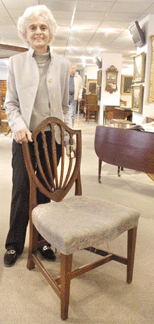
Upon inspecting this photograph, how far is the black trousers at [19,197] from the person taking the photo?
1751 mm

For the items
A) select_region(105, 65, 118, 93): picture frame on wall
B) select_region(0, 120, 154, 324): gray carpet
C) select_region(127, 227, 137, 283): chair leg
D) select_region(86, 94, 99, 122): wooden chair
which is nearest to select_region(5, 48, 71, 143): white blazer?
select_region(127, 227, 137, 283): chair leg

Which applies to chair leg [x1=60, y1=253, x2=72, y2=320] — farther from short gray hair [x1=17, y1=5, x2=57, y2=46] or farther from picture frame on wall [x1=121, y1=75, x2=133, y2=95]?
picture frame on wall [x1=121, y1=75, x2=133, y2=95]

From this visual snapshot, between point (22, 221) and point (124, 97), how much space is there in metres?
16.0

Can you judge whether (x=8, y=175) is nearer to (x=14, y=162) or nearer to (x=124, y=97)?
(x=14, y=162)

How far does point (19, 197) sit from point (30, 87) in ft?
2.25

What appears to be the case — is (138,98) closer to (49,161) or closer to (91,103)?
(49,161)

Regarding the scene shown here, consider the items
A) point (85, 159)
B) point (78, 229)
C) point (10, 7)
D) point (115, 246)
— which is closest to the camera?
point (78, 229)

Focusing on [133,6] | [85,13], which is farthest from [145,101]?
[85,13]

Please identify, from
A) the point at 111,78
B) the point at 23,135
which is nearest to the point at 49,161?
the point at 23,135

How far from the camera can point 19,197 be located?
1.79 meters

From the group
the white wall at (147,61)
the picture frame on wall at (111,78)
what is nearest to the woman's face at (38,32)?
the white wall at (147,61)

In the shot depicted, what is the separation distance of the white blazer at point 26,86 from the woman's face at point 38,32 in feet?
0.16

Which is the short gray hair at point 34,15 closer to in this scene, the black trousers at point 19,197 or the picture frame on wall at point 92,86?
the black trousers at point 19,197

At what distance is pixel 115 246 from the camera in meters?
2.13
